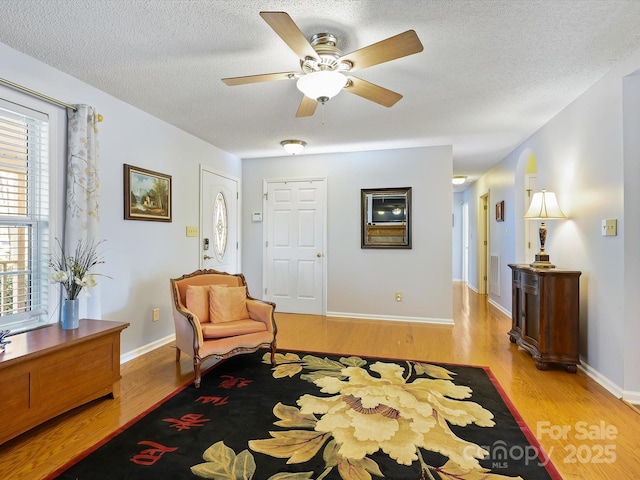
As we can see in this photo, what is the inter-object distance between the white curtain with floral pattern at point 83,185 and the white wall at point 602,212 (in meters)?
3.94

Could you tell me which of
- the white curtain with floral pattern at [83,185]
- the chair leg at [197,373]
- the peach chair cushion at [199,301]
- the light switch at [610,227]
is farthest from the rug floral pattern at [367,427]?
the white curtain with floral pattern at [83,185]

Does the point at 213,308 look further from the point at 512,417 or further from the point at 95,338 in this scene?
the point at 512,417

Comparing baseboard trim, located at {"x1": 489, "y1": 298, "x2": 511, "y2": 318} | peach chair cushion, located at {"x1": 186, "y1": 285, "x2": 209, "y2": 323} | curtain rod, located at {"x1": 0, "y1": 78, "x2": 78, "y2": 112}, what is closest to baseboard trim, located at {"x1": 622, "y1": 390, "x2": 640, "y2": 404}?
baseboard trim, located at {"x1": 489, "y1": 298, "x2": 511, "y2": 318}

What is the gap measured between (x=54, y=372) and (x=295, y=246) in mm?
3448

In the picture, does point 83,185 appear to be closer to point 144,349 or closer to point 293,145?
point 144,349

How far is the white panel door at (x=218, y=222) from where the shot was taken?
438cm

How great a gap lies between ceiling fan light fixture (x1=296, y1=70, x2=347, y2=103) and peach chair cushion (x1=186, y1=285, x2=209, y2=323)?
2.00 metres

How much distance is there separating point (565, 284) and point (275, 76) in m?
2.90

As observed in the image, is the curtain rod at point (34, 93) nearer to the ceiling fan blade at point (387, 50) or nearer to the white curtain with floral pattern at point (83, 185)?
the white curtain with floral pattern at point (83, 185)

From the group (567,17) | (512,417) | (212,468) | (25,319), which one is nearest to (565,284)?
(512,417)

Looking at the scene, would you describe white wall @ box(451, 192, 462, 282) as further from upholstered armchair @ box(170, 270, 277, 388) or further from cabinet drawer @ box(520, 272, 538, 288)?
upholstered armchair @ box(170, 270, 277, 388)

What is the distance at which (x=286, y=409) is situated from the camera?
2.30 meters

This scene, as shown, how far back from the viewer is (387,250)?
477cm

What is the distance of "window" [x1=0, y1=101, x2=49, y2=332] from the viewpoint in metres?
2.25
